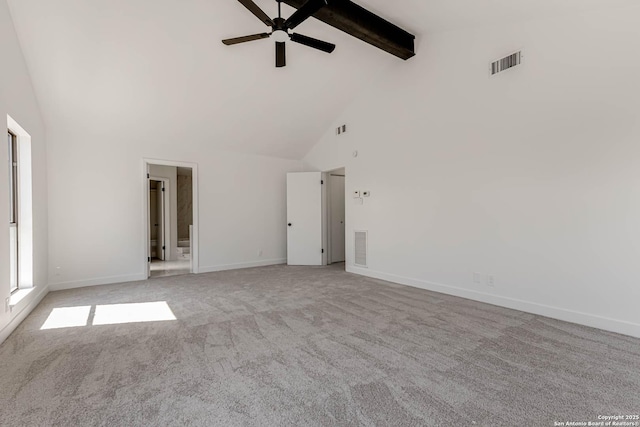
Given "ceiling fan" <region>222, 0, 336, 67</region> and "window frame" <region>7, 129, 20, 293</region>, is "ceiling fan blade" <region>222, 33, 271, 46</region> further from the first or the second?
"window frame" <region>7, 129, 20, 293</region>

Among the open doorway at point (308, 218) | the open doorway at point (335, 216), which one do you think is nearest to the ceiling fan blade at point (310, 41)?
the open doorway at point (308, 218)

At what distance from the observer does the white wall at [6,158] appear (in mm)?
2580

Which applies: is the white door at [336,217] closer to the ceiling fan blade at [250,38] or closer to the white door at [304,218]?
the white door at [304,218]

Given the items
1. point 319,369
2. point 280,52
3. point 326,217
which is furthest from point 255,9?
point 326,217

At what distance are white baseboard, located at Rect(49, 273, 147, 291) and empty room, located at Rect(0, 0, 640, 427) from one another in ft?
0.07

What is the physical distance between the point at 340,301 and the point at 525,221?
2274mm

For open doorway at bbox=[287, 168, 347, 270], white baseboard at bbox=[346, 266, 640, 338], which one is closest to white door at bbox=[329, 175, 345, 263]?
open doorway at bbox=[287, 168, 347, 270]

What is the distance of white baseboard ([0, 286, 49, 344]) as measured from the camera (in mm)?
2597

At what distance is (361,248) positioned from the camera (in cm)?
539

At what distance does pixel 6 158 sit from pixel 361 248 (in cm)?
461

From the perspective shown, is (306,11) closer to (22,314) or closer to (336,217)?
(22,314)

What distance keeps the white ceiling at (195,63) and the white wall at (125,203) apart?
26 centimetres

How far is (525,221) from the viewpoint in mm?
3262

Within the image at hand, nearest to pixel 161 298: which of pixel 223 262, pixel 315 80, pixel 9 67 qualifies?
pixel 223 262
